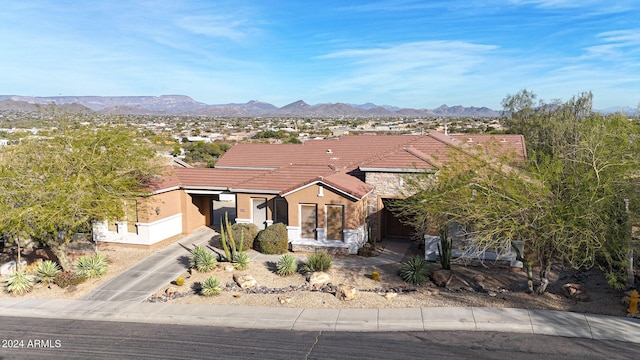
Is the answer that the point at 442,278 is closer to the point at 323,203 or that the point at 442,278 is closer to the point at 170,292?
the point at 323,203

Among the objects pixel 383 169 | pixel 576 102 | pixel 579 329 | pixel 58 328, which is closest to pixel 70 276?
pixel 58 328

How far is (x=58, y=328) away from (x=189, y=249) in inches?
324

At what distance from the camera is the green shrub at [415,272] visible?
17281mm

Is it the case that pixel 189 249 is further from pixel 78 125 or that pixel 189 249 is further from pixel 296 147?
pixel 296 147

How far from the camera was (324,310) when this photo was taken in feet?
50.1

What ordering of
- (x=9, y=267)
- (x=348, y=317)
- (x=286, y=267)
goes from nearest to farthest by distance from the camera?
(x=348, y=317) → (x=286, y=267) → (x=9, y=267)

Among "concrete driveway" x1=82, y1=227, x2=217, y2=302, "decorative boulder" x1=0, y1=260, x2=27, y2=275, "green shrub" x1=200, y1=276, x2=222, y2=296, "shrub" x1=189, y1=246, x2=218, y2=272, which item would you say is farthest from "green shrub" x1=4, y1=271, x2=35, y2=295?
"green shrub" x1=200, y1=276, x2=222, y2=296

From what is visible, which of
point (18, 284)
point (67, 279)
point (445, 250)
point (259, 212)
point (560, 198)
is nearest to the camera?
point (560, 198)

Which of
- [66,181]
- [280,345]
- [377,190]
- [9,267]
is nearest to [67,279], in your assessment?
[66,181]

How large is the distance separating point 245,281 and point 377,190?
8.50 meters

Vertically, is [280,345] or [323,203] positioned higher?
[323,203]

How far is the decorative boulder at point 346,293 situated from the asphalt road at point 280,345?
232 cm

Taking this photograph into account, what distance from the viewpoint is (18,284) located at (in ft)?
56.9

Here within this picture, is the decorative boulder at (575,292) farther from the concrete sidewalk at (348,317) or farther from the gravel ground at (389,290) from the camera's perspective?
the concrete sidewalk at (348,317)
